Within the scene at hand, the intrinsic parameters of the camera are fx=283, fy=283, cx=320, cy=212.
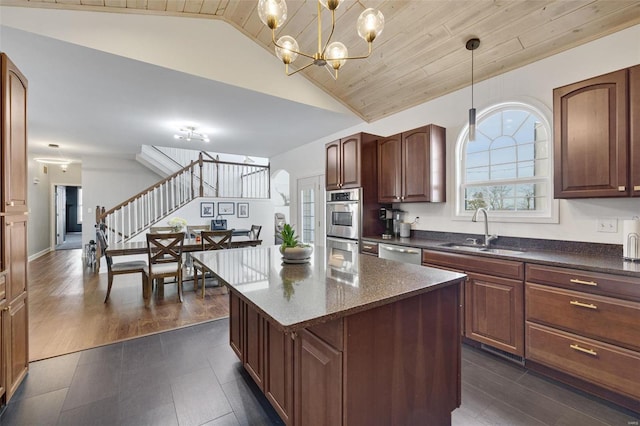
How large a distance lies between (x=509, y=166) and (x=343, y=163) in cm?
196

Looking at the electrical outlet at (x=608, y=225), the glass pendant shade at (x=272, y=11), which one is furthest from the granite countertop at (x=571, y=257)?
the glass pendant shade at (x=272, y=11)

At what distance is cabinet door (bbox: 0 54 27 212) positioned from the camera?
5.76 feet

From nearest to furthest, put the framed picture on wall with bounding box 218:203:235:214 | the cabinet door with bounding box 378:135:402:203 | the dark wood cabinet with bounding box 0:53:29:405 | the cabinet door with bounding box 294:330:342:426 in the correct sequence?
the cabinet door with bounding box 294:330:342:426
the dark wood cabinet with bounding box 0:53:29:405
the cabinet door with bounding box 378:135:402:203
the framed picture on wall with bounding box 218:203:235:214

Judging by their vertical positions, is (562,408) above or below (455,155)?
below

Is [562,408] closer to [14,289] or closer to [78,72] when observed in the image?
[14,289]

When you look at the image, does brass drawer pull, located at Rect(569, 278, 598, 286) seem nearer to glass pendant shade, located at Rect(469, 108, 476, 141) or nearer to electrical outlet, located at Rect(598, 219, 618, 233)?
electrical outlet, located at Rect(598, 219, 618, 233)

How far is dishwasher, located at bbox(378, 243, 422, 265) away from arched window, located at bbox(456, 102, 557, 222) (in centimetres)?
80

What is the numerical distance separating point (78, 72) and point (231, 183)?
5116mm

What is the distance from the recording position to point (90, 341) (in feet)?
8.77

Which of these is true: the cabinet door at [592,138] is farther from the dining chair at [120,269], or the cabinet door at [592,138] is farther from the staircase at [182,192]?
the staircase at [182,192]

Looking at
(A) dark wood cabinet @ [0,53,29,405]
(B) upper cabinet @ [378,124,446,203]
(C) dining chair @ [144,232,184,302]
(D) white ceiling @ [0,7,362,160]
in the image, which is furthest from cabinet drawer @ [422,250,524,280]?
(A) dark wood cabinet @ [0,53,29,405]

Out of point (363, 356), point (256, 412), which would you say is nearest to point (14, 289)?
point (256, 412)

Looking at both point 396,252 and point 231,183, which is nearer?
point 396,252

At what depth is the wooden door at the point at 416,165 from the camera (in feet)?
10.7
